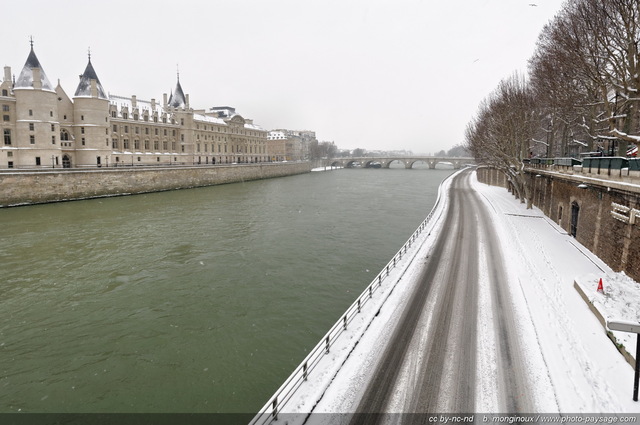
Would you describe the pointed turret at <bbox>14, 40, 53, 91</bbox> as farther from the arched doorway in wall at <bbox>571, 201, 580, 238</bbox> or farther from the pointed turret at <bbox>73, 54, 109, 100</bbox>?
the arched doorway in wall at <bbox>571, 201, 580, 238</bbox>

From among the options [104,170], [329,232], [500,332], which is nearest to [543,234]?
[329,232]

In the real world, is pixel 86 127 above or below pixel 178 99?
below

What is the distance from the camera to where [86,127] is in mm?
56906

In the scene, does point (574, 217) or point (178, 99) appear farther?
point (178, 99)

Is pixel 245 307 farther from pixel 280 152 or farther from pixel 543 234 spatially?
pixel 280 152

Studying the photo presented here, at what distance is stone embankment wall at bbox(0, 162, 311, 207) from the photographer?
135ft

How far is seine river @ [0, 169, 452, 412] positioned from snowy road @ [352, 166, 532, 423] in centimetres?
298

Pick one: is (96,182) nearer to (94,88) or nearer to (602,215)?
(94,88)

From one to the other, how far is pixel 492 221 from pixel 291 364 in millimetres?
24898

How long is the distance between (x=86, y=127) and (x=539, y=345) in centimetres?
6467

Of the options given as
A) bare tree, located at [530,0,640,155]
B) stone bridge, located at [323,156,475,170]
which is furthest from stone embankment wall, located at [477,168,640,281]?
stone bridge, located at [323,156,475,170]

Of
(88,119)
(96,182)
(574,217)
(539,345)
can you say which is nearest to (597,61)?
(574,217)

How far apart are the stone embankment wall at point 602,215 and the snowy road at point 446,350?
4.84 m

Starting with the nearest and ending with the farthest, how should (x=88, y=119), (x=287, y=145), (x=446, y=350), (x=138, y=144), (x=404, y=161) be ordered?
(x=446, y=350)
(x=88, y=119)
(x=138, y=144)
(x=404, y=161)
(x=287, y=145)
